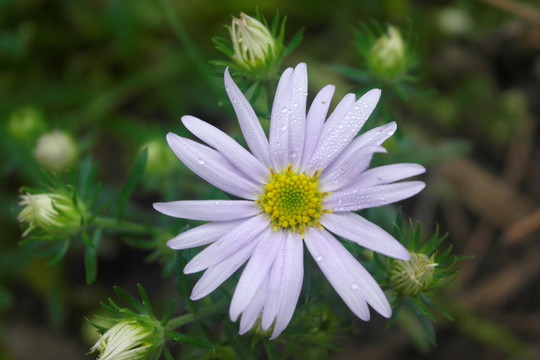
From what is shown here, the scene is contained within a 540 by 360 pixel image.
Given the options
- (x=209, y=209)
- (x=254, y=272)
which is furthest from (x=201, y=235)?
(x=254, y=272)

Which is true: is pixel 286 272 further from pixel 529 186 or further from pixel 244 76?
pixel 529 186

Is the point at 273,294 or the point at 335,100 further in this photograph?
the point at 335,100

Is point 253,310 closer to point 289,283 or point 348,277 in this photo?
point 289,283

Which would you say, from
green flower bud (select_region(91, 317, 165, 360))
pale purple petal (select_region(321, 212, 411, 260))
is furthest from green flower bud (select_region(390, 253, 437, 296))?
green flower bud (select_region(91, 317, 165, 360))

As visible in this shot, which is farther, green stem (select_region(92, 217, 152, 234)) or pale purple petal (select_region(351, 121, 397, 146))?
green stem (select_region(92, 217, 152, 234))

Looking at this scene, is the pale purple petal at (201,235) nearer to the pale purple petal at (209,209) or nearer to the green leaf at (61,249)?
the pale purple petal at (209,209)

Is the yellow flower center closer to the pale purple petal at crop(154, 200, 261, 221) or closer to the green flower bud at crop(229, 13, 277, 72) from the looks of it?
the pale purple petal at crop(154, 200, 261, 221)
